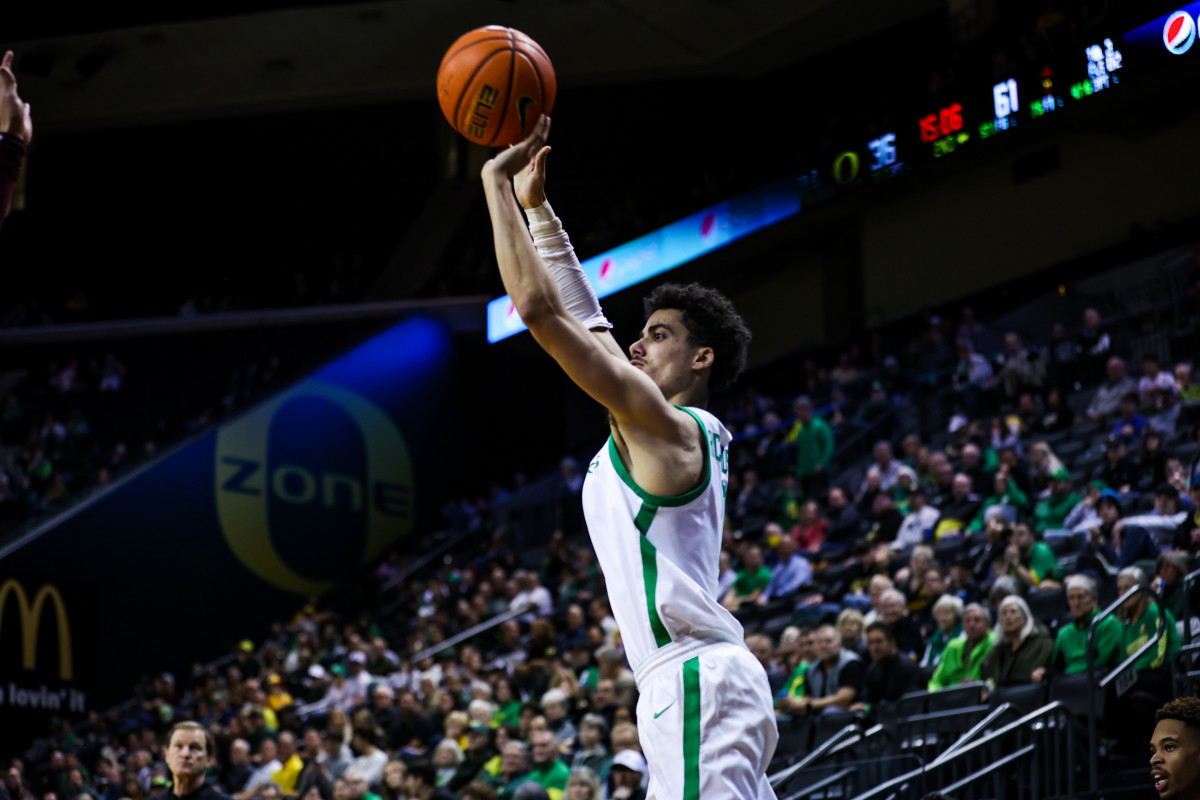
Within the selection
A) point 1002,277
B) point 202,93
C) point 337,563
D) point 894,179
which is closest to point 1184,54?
point 894,179

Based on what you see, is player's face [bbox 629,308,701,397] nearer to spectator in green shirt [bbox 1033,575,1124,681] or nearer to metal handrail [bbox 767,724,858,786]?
metal handrail [bbox 767,724,858,786]

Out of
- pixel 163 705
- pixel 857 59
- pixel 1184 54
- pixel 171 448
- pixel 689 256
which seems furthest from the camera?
pixel 857 59

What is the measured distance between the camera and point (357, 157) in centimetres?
2716

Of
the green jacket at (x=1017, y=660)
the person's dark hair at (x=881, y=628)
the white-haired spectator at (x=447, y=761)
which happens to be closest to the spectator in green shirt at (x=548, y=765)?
the white-haired spectator at (x=447, y=761)

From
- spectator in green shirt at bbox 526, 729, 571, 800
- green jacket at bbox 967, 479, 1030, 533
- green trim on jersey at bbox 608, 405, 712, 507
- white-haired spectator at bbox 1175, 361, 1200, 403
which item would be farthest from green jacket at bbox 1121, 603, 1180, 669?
green trim on jersey at bbox 608, 405, 712, 507

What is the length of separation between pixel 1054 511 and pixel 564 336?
8.89 m

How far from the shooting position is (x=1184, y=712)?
14.8ft

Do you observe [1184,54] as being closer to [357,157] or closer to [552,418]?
[552,418]

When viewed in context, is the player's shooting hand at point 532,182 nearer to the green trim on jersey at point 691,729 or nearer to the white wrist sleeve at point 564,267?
the white wrist sleeve at point 564,267

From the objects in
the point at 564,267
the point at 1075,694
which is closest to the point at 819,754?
the point at 1075,694

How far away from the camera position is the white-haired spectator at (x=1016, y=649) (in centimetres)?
812

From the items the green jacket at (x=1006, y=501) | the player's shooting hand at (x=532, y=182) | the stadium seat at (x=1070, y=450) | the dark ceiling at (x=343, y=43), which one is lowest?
the player's shooting hand at (x=532, y=182)

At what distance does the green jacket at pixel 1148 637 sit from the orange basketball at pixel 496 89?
510cm

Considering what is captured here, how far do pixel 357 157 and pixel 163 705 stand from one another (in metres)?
13.8
